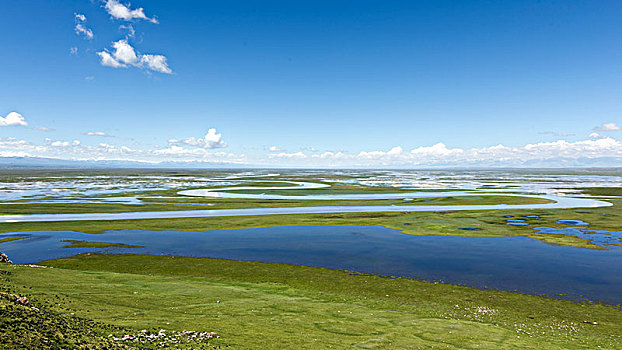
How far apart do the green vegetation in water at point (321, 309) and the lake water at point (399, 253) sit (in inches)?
149

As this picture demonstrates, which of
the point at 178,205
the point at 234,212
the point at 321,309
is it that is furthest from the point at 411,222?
the point at 178,205

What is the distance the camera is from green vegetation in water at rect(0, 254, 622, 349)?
52.5ft

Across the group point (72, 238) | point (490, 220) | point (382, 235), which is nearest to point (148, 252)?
point (72, 238)

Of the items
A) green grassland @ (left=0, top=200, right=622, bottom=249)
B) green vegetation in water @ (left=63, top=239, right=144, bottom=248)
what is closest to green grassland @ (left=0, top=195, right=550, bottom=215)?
green grassland @ (left=0, top=200, right=622, bottom=249)

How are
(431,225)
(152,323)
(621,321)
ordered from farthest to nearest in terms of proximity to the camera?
(431,225) → (621,321) → (152,323)

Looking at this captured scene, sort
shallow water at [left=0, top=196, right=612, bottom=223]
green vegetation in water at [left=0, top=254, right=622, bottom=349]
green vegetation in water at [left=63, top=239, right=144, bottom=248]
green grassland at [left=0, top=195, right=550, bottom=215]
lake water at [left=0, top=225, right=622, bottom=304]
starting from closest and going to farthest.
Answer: green vegetation in water at [left=0, top=254, right=622, bottom=349] < lake water at [left=0, top=225, right=622, bottom=304] < green vegetation in water at [left=63, top=239, right=144, bottom=248] < shallow water at [left=0, top=196, right=612, bottom=223] < green grassland at [left=0, top=195, right=550, bottom=215]

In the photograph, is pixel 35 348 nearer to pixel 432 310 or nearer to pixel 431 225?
pixel 432 310

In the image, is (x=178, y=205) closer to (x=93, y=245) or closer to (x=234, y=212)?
(x=234, y=212)

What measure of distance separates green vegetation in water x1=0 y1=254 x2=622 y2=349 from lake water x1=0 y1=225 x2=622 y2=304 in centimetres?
379

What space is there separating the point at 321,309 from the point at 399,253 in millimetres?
18969

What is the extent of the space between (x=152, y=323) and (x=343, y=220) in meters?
44.1

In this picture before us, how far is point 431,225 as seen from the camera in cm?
5344

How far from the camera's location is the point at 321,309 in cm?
2047

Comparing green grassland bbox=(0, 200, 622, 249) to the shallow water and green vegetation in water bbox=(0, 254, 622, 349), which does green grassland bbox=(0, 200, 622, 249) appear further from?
green vegetation in water bbox=(0, 254, 622, 349)
